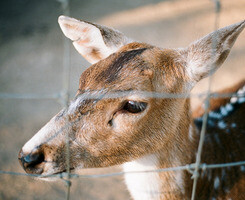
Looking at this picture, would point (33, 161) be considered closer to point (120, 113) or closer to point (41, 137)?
point (41, 137)

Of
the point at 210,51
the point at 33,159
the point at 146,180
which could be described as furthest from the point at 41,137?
the point at 210,51

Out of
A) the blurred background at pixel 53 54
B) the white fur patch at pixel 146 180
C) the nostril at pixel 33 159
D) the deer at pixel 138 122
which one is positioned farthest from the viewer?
the blurred background at pixel 53 54

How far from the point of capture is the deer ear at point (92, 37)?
1888 mm

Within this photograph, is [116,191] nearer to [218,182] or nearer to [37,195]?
[37,195]

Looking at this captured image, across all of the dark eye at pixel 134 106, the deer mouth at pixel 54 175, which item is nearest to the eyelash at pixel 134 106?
the dark eye at pixel 134 106

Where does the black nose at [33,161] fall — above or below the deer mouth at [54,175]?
above

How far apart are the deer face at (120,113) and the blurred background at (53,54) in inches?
56.5

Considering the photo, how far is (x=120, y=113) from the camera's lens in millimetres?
1529

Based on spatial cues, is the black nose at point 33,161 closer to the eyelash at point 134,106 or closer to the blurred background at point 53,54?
the eyelash at point 134,106

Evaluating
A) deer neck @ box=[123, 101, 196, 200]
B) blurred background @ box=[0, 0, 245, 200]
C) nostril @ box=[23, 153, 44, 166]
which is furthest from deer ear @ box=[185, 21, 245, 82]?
blurred background @ box=[0, 0, 245, 200]

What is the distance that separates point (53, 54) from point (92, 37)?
8.92 feet

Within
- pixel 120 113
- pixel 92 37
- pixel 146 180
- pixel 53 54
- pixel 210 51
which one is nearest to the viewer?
pixel 120 113

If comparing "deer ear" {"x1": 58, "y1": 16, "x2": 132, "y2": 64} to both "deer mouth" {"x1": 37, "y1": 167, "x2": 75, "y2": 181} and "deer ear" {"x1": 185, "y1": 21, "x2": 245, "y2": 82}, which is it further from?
"deer mouth" {"x1": 37, "y1": 167, "x2": 75, "y2": 181}

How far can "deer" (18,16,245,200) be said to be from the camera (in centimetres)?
149
